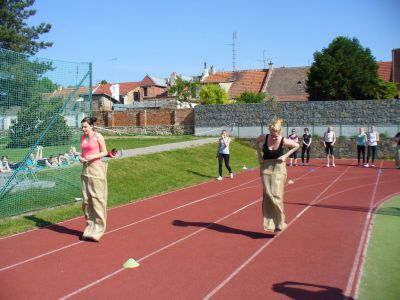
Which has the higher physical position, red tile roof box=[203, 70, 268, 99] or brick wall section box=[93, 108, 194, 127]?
red tile roof box=[203, 70, 268, 99]

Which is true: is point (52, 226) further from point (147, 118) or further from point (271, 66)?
point (271, 66)

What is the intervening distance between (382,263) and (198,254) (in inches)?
106

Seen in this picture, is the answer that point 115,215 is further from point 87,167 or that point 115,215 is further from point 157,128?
point 157,128

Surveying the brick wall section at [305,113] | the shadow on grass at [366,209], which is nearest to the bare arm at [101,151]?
the shadow on grass at [366,209]

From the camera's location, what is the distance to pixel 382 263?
6.27 m

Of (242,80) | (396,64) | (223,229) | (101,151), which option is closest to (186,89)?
(242,80)

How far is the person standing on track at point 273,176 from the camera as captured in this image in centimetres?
763

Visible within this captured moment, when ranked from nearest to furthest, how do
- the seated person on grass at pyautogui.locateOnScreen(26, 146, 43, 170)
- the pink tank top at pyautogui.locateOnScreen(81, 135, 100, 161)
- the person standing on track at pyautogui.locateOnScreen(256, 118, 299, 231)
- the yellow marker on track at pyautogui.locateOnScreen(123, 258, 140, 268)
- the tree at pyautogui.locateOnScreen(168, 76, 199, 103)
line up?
the yellow marker on track at pyautogui.locateOnScreen(123, 258, 140, 268) < the person standing on track at pyautogui.locateOnScreen(256, 118, 299, 231) < the pink tank top at pyautogui.locateOnScreen(81, 135, 100, 161) < the seated person on grass at pyautogui.locateOnScreen(26, 146, 43, 170) < the tree at pyautogui.locateOnScreen(168, 76, 199, 103)

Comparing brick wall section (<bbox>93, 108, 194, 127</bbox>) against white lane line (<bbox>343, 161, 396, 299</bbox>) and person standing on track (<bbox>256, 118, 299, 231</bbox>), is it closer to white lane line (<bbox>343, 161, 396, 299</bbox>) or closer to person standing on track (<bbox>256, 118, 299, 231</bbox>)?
white lane line (<bbox>343, 161, 396, 299</bbox>)

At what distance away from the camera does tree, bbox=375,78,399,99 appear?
42.8m

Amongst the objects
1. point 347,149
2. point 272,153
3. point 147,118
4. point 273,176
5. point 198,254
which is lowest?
point 198,254

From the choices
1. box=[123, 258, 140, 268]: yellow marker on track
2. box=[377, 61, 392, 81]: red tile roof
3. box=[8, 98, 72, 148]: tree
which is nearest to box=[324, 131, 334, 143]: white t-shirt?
box=[8, 98, 72, 148]: tree

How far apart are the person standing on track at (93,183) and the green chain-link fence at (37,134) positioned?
2694 mm

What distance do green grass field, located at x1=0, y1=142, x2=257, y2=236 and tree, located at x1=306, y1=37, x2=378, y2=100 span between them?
78.3ft
